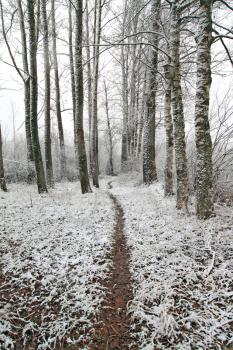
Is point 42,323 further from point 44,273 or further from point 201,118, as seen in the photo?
point 201,118

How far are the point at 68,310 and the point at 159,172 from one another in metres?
11.9

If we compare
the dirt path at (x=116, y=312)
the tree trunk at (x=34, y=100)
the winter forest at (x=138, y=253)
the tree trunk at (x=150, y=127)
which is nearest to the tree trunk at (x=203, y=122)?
the winter forest at (x=138, y=253)

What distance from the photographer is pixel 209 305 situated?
3334 mm

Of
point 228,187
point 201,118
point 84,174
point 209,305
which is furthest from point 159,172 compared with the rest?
point 209,305

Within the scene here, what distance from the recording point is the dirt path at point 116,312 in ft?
9.65

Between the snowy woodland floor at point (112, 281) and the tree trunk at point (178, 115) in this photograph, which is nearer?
the snowy woodland floor at point (112, 281)

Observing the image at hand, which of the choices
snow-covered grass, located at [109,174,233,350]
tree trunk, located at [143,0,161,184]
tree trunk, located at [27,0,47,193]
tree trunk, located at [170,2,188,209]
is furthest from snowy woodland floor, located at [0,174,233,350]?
tree trunk, located at [143,0,161,184]

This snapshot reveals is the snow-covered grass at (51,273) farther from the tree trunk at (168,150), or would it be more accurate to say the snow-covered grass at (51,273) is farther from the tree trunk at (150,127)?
the tree trunk at (150,127)

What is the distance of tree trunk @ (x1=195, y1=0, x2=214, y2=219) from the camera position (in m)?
5.86

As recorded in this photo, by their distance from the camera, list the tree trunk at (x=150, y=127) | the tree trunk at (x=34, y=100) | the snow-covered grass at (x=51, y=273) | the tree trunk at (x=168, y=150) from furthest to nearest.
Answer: the tree trunk at (x=150, y=127) → the tree trunk at (x=34, y=100) → the tree trunk at (x=168, y=150) → the snow-covered grass at (x=51, y=273)

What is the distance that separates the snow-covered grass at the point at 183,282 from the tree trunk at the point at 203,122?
0.56 metres

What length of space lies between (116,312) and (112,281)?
2.34ft

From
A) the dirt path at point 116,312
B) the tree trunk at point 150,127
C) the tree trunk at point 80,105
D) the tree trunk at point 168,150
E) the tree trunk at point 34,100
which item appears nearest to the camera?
the dirt path at point 116,312

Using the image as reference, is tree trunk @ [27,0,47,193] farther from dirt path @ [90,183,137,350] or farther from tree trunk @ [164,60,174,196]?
dirt path @ [90,183,137,350]
